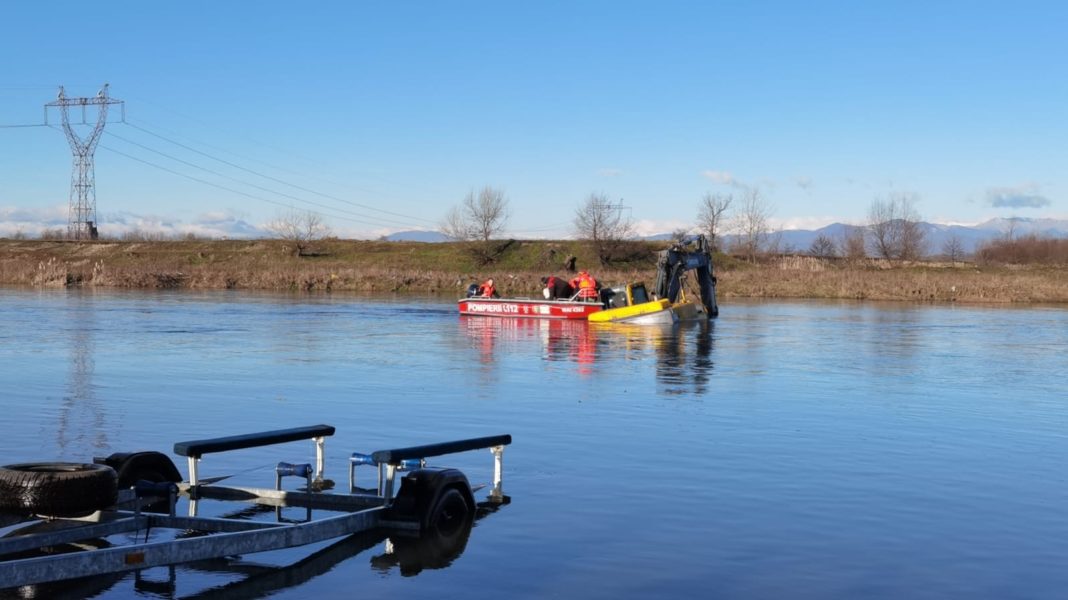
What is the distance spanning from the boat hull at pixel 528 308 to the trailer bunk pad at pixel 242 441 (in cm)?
3424

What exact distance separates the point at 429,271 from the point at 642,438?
6566 centimetres

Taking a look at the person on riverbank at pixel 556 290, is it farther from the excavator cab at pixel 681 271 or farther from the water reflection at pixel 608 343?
the excavator cab at pixel 681 271

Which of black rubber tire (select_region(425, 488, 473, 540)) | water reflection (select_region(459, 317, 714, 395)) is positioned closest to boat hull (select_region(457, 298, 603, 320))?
water reflection (select_region(459, 317, 714, 395))

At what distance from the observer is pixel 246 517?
1031cm

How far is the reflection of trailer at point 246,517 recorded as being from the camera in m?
8.06

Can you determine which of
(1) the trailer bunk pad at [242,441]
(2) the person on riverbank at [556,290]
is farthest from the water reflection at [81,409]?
(2) the person on riverbank at [556,290]

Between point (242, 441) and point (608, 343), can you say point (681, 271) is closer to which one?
point (608, 343)

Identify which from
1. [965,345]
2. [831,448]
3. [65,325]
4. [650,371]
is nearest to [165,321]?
[65,325]

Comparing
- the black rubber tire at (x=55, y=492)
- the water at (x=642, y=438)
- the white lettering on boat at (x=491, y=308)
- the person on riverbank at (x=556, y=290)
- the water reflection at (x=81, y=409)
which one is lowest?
the water at (x=642, y=438)

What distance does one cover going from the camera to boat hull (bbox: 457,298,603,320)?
45656 millimetres

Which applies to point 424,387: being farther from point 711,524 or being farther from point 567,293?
point 567,293

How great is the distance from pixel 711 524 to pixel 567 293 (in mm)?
37964

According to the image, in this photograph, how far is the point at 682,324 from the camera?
142ft

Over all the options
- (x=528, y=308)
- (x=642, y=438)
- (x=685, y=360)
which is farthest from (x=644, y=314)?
(x=642, y=438)
